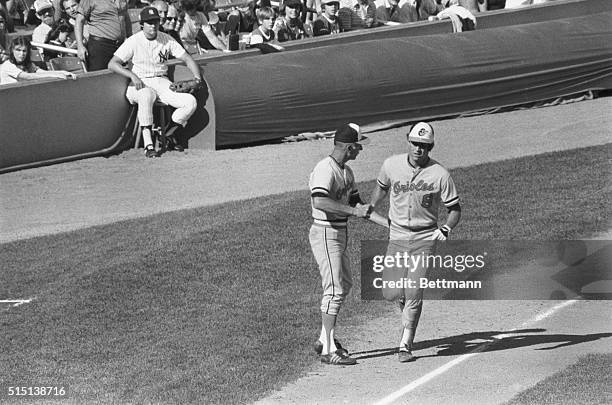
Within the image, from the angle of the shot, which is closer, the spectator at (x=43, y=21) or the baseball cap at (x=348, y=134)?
the baseball cap at (x=348, y=134)

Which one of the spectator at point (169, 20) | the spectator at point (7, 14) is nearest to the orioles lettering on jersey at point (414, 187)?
the spectator at point (7, 14)

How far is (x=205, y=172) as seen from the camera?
1706 cm

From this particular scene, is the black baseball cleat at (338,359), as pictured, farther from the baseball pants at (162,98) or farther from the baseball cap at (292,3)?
the baseball cap at (292,3)

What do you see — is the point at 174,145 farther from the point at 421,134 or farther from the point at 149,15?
the point at 421,134

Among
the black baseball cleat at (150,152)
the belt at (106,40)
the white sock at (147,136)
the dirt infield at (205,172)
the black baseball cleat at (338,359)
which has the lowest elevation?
the black baseball cleat at (338,359)

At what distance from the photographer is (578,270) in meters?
13.6

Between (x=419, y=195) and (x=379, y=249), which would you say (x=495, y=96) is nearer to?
(x=379, y=249)

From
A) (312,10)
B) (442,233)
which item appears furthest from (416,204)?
(312,10)

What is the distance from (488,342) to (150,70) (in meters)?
7.68

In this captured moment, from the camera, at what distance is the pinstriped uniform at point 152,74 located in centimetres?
1697

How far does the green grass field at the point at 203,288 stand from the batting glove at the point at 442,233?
1.50 m

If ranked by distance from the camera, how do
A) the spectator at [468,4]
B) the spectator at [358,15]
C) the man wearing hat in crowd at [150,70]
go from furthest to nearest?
the spectator at [468,4] < the spectator at [358,15] < the man wearing hat in crowd at [150,70]

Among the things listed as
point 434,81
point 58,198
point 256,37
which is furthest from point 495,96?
point 58,198

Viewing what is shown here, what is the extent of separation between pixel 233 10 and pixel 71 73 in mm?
6023
